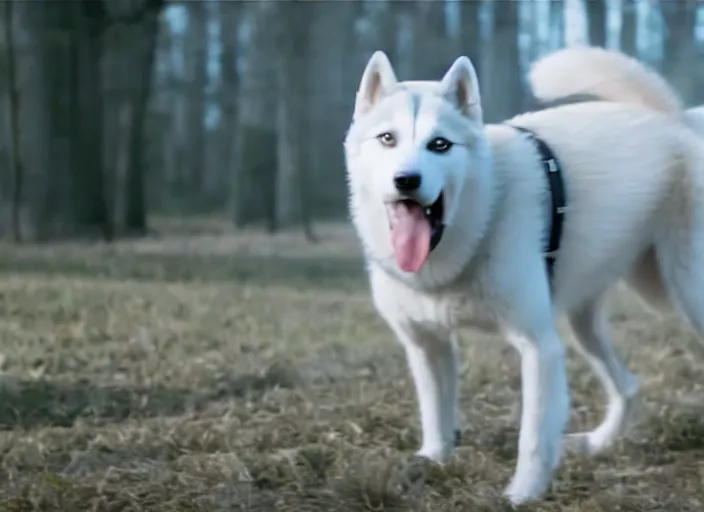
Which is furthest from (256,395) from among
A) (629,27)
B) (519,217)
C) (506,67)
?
(629,27)

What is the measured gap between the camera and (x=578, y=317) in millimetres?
3018

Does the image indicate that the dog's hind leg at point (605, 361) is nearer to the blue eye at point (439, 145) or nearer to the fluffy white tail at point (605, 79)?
the fluffy white tail at point (605, 79)

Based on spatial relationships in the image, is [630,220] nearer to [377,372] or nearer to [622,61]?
[622,61]

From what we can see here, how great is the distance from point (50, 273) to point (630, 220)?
11.5ft

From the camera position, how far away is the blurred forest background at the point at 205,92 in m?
4.96

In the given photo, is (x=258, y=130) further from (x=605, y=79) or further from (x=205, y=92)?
(x=605, y=79)

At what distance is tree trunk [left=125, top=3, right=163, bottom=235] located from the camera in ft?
18.8

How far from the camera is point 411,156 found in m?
2.04

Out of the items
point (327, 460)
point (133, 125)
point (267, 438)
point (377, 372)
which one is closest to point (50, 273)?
point (133, 125)

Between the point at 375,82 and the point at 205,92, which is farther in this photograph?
the point at 205,92

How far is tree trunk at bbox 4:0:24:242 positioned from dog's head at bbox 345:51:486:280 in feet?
12.0

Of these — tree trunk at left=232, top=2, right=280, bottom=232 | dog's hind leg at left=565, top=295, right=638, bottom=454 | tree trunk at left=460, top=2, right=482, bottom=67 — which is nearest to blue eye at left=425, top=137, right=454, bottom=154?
dog's hind leg at left=565, top=295, right=638, bottom=454

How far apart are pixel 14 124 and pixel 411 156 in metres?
4.03

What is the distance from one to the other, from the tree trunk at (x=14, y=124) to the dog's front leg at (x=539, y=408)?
3.87 meters
